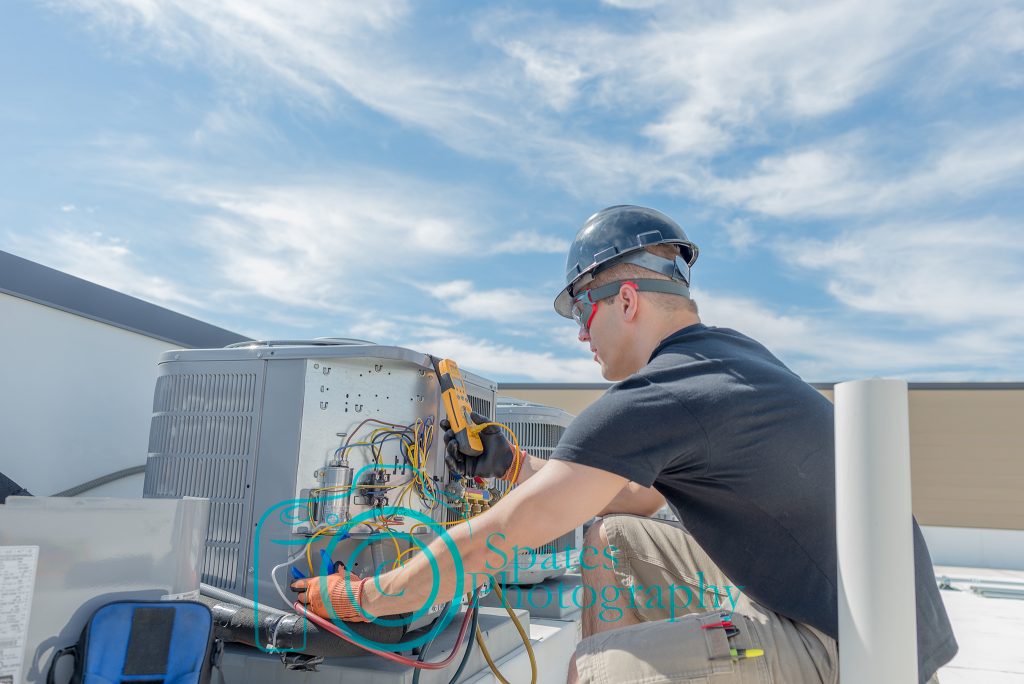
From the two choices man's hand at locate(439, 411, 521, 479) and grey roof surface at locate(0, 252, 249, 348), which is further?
grey roof surface at locate(0, 252, 249, 348)

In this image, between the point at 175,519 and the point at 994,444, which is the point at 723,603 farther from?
the point at 994,444

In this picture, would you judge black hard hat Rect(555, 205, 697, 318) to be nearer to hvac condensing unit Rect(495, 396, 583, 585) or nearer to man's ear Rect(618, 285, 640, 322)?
man's ear Rect(618, 285, 640, 322)

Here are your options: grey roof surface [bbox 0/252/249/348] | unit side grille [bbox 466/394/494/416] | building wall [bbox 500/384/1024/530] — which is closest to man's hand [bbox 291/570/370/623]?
unit side grille [bbox 466/394/494/416]

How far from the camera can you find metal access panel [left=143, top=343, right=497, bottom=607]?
1806 mm

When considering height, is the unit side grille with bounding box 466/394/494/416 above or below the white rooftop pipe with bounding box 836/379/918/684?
above

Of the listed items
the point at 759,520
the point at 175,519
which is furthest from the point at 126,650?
the point at 759,520

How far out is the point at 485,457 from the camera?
84.4 inches

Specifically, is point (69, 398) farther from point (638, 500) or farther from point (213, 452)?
point (638, 500)

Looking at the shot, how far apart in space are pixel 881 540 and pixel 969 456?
13.0 metres

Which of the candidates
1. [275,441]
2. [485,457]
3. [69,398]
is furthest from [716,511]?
[69,398]

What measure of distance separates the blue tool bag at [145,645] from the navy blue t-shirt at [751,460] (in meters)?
0.83

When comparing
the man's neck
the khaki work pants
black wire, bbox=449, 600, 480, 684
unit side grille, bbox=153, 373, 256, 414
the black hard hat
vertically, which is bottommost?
black wire, bbox=449, 600, 480, 684

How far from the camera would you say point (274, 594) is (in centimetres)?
178

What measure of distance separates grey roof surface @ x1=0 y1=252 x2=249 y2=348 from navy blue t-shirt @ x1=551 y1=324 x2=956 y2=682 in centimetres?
234
